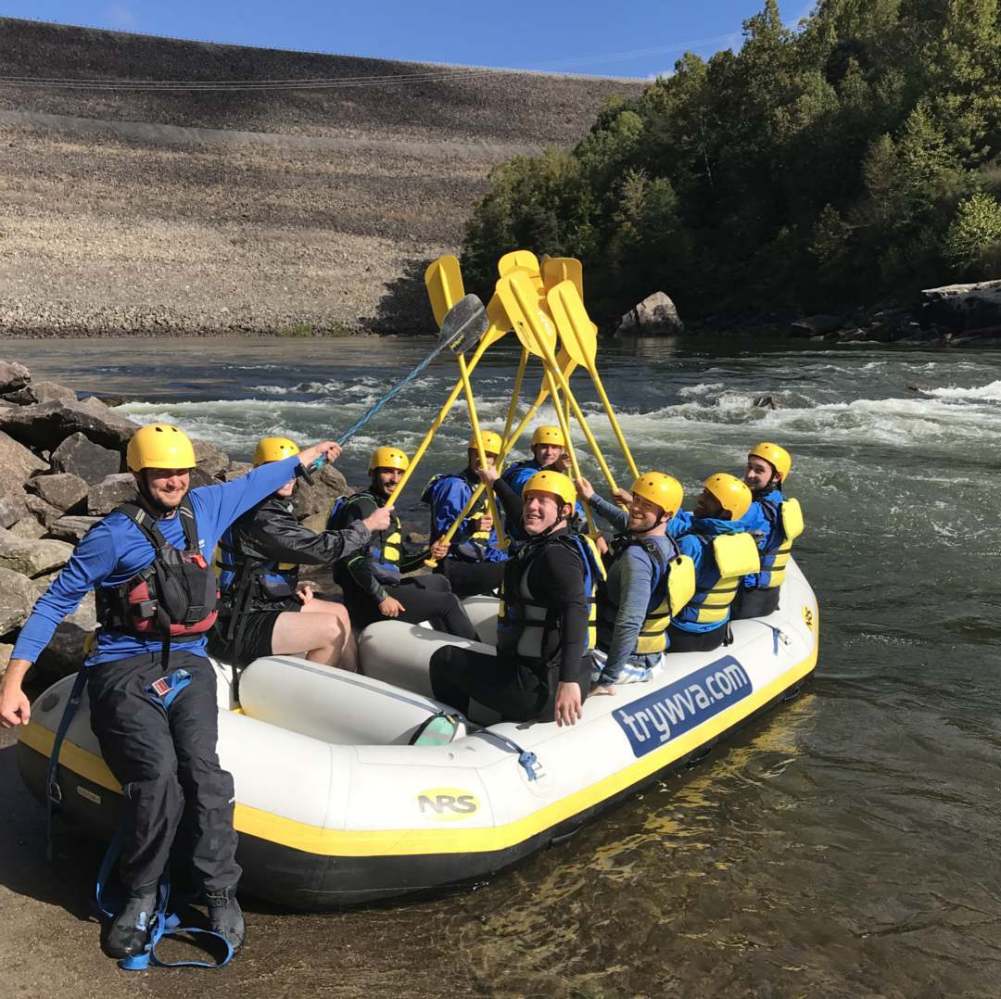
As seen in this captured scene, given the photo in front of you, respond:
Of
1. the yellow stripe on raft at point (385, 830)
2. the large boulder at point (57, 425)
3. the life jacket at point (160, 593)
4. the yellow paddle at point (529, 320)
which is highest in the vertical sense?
the yellow paddle at point (529, 320)

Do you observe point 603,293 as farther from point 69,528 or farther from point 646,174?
point 69,528

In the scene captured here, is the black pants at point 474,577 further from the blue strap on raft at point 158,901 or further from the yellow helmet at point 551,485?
the blue strap on raft at point 158,901

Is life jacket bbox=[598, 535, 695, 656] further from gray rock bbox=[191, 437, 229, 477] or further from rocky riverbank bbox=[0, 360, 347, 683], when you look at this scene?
gray rock bbox=[191, 437, 229, 477]

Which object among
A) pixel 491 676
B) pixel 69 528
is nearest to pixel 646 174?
pixel 69 528

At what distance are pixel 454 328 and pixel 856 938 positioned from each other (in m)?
4.09

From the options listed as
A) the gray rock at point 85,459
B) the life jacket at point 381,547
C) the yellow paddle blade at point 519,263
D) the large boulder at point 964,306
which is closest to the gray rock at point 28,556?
the life jacket at point 381,547

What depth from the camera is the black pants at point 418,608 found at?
5.31m

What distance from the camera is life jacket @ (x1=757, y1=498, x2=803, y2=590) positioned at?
5672 millimetres

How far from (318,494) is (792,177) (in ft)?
111

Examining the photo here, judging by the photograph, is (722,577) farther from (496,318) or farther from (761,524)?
(496,318)

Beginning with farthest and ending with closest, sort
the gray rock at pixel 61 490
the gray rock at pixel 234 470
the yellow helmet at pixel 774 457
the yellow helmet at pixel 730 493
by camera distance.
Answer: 1. the gray rock at pixel 234 470
2. the gray rock at pixel 61 490
3. the yellow helmet at pixel 774 457
4. the yellow helmet at pixel 730 493

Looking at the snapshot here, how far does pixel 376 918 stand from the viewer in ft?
11.8

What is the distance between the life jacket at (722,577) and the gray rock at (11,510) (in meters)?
5.20

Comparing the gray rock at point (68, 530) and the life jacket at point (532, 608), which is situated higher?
the life jacket at point (532, 608)
